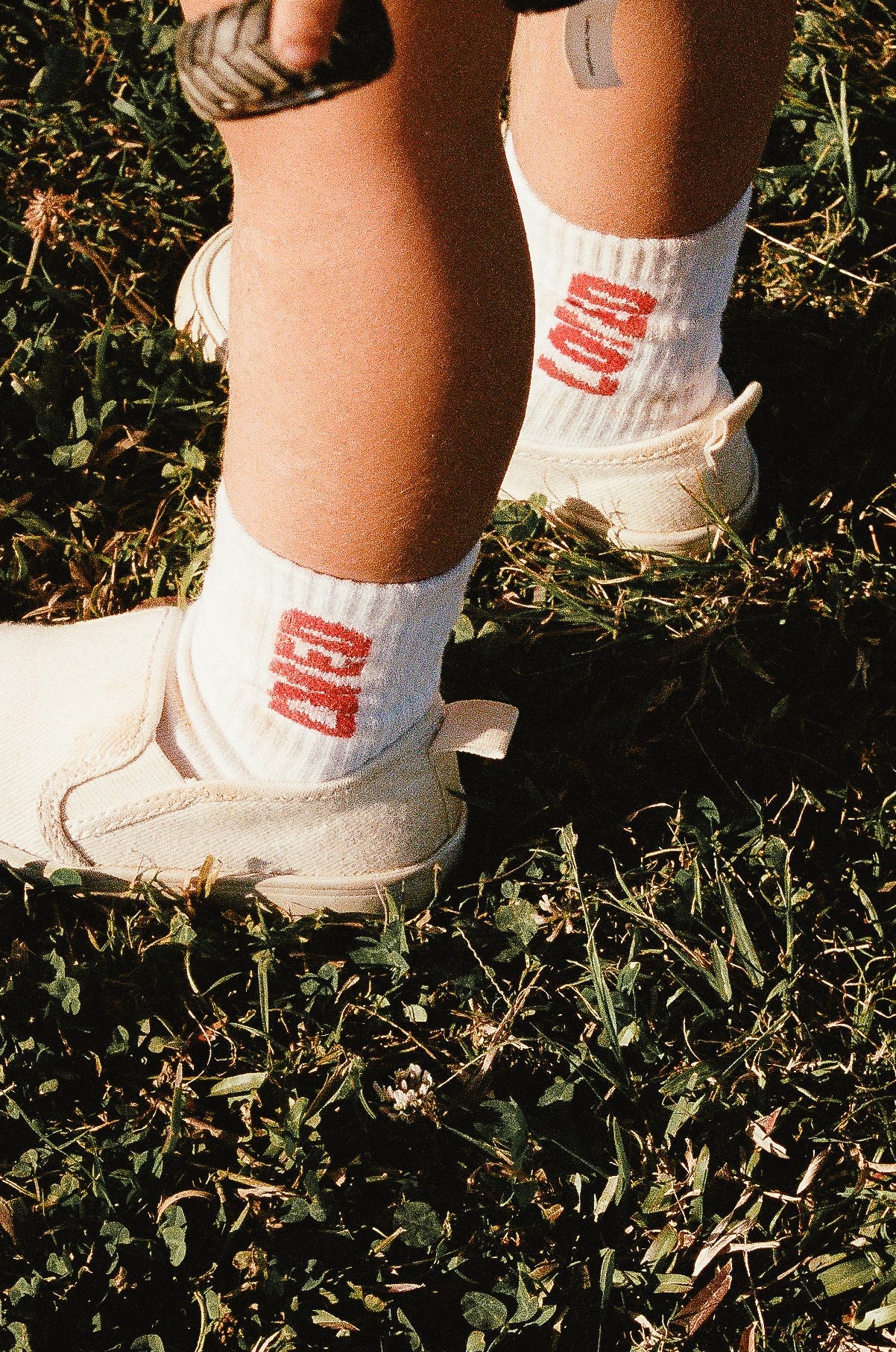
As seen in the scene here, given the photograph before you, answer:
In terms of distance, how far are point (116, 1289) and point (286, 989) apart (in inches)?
17.4

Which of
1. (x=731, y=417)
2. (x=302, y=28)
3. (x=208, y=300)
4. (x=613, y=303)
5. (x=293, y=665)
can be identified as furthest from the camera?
(x=208, y=300)

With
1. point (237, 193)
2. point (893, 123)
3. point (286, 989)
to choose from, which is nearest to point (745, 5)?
point (237, 193)

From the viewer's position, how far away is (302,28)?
2.64 feet

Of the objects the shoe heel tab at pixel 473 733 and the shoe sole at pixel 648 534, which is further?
the shoe sole at pixel 648 534

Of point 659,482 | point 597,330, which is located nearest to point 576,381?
point 597,330

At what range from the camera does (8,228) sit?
7.75 feet

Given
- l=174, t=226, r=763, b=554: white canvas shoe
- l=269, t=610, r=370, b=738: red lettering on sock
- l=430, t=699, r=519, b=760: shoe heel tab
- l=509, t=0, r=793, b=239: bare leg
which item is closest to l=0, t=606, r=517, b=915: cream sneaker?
l=430, t=699, r=519, b=760: shoe heel tab

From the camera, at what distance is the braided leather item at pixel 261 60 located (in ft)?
2.68

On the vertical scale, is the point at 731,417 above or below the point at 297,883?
above

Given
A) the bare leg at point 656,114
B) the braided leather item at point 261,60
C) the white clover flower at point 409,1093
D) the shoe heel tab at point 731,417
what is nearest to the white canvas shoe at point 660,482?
the shoe heel tab at point 731,417

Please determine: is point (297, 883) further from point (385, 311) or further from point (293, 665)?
point (385, 311)

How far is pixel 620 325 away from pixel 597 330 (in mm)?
37

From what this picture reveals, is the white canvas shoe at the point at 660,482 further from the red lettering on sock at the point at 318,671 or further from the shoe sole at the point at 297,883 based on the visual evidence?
the red lettering on sock at the point at 318,671

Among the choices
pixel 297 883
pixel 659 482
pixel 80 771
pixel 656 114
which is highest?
pixel 656 114
